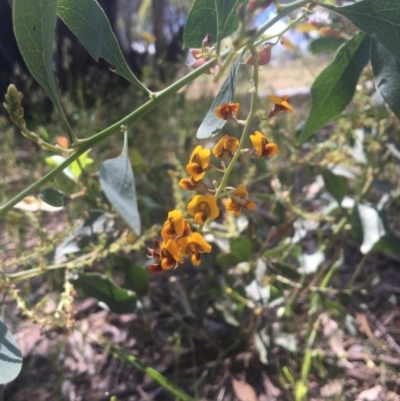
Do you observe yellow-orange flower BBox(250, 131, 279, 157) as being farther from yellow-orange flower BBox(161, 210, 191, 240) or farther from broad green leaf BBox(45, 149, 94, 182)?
broad green leaf BBox(45, 149, 94, 182)

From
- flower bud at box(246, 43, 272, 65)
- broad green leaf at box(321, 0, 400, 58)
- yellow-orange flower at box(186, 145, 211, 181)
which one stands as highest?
broad green leaf at box(321, 0, 400, 58)

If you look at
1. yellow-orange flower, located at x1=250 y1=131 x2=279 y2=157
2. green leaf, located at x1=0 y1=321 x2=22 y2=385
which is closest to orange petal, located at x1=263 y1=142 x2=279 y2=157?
yellow-orange flower, located at x1=250 y1=131 x2=279 y2=157

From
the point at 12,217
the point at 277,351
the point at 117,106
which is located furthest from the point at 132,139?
the point at 277,351

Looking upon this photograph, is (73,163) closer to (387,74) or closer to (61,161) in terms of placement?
(61,161)

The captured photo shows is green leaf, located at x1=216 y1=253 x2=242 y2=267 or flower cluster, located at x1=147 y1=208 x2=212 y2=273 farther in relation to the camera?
green leaf, located at x1=216 y1=253 x2=242 y2=267

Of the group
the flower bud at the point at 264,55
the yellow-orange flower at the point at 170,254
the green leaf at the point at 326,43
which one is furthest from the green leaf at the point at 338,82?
the yellow-orange flower at the point at 170,254

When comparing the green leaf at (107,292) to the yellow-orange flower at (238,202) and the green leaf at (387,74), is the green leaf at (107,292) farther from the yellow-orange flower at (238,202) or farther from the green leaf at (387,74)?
the green leaf at (387,74)
